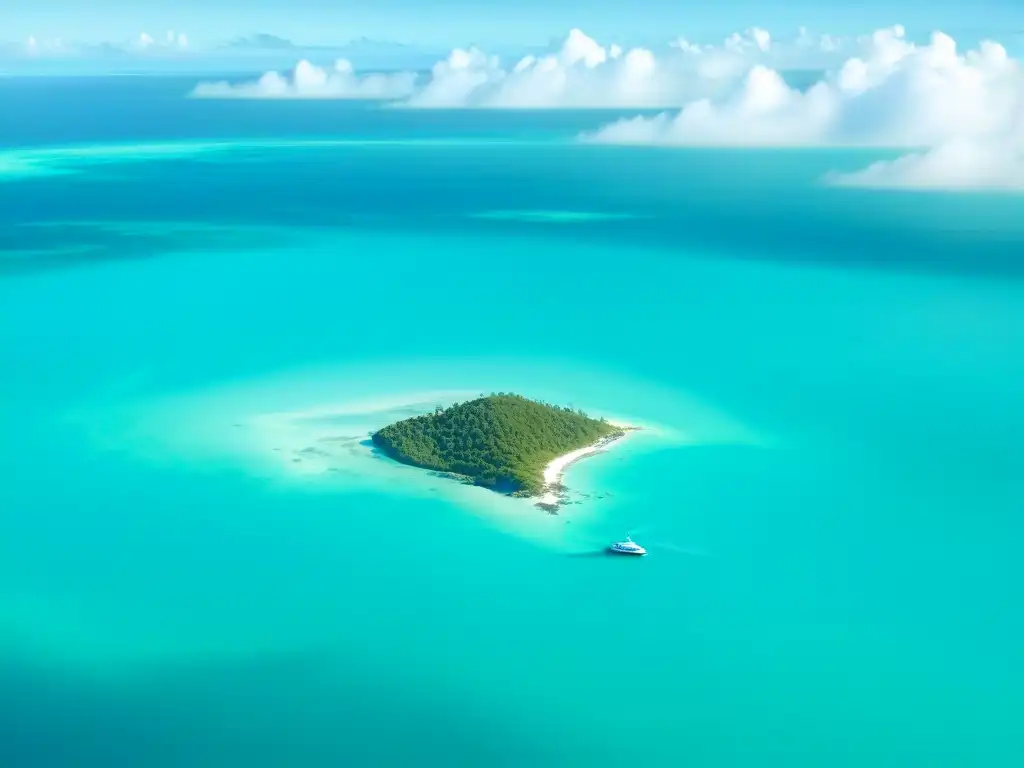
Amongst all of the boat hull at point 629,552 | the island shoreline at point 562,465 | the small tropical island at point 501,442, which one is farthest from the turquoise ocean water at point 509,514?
the small tropical island at point 501,442

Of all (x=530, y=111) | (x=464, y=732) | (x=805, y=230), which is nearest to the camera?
(x=464, y=732)

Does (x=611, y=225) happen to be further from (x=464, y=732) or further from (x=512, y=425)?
(x=464, y=732)

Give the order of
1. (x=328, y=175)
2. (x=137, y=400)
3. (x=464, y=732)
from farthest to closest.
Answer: (x=328, y=175) → (x=137, y=400) → (x=464, y=732)

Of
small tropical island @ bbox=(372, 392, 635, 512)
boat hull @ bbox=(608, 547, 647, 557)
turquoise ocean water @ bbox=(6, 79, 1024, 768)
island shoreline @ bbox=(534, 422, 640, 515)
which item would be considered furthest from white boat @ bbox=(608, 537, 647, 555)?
small tropical island @ bbox=(372, 392, 635, 512)

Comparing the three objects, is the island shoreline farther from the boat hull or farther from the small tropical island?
the boat hull

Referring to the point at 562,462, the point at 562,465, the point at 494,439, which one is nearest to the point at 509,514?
the point at 494,439

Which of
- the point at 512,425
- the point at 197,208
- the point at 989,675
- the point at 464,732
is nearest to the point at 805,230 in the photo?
the point at 197,208

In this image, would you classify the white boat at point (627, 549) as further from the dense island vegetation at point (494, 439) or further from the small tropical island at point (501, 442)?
the dense island vegetation at point (494, 439)
